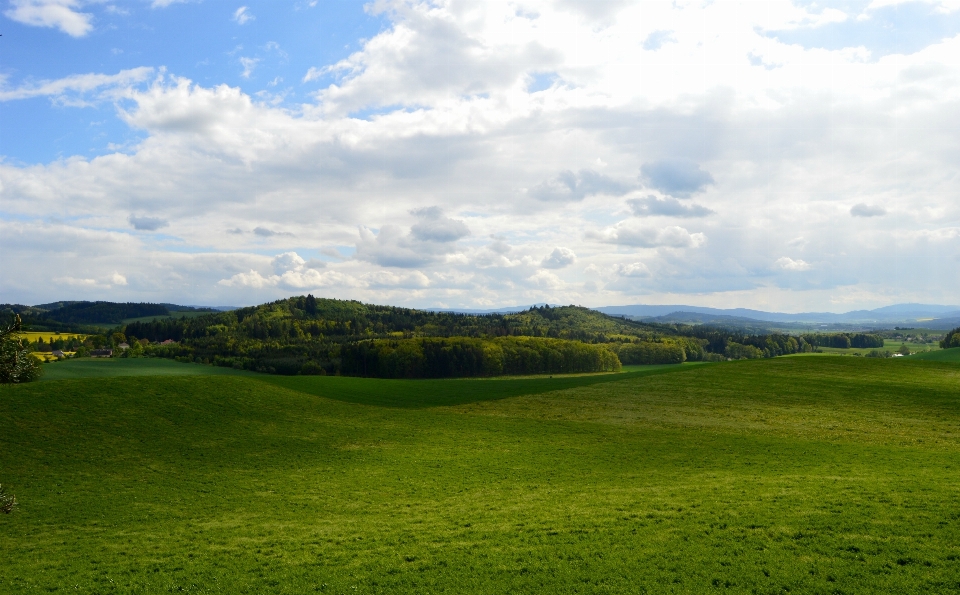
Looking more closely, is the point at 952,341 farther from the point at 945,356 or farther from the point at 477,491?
the point at 477,491

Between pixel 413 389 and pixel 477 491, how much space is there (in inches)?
1627

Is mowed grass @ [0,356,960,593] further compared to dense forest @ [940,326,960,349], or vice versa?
dense forest @ [940,326,960,349]

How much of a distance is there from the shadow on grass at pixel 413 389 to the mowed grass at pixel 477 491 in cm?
371

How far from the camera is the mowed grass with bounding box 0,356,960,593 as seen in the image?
15.7 metres

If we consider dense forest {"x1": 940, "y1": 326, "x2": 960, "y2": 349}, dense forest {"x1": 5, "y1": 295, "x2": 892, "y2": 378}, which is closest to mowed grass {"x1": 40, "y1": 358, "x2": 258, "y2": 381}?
dense forest {"x1": 5, "y1": 295, "x2": 892, "y2": 378}

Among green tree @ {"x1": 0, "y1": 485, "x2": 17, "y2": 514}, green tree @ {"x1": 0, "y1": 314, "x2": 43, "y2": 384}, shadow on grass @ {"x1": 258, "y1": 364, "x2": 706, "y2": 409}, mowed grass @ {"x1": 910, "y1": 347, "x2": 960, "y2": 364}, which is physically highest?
green tree @ {"x1": 0, "y1": 314, "x2": 43, "y2": 384}

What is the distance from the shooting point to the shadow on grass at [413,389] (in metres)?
59.0

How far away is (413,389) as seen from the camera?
67062 mm

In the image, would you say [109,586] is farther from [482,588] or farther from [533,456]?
[533,456]

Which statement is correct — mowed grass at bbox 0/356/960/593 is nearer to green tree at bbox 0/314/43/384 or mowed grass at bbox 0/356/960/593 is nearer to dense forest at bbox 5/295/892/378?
green tree at bbox 0/314/43/384

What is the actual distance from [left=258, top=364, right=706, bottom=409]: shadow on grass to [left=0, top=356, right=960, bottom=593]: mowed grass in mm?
3707

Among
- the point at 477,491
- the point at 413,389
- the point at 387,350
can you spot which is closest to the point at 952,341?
the point at 413,389

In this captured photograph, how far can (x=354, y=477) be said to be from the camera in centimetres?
3098

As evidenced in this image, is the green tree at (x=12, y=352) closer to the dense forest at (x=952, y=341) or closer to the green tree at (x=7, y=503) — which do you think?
the green tree at (x=7, y=503)
